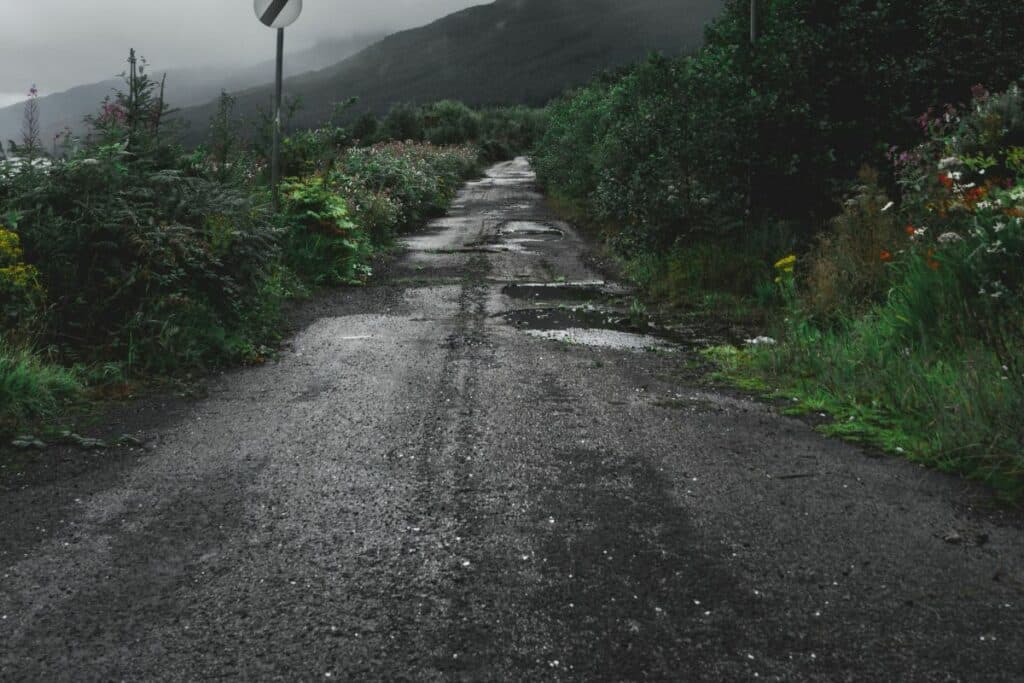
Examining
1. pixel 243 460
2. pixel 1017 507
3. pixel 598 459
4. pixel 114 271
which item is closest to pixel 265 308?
pixel 114 271

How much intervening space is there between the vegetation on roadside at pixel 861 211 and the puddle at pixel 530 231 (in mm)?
1759

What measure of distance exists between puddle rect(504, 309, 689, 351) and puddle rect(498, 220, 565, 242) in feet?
27.3

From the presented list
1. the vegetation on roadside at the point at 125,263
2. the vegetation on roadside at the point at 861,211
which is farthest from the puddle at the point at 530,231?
the vegetation on roadside at the point at 125,263

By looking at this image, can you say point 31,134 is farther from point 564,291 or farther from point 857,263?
point 857,263

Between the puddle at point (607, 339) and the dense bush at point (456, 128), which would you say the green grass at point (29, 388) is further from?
the dense bush at point (456, 128)

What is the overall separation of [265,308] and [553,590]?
6.29m

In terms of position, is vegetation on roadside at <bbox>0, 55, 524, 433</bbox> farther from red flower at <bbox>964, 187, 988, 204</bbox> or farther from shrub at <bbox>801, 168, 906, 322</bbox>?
red flower at <bbox>964, 187, 988, 204</bbox>

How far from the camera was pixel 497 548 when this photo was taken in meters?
3.49

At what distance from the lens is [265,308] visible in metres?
8.63

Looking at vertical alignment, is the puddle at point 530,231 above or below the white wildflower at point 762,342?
above

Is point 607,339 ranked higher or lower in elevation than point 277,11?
lower

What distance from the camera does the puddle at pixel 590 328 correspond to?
8211 millimetres

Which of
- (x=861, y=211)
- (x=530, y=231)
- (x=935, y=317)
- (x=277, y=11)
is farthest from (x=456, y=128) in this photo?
(x=935, y=317)

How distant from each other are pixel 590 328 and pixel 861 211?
10.9 feet
